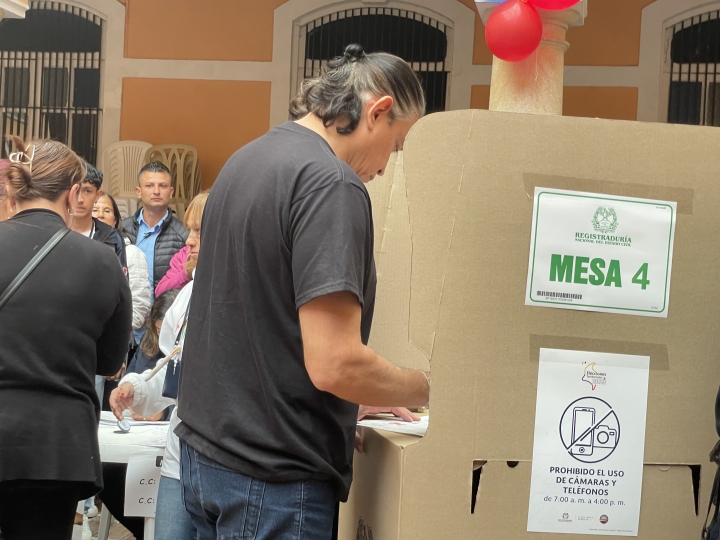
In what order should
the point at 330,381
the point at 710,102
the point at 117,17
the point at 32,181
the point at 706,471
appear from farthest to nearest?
the point at 117,17 → the point at 710,102 → the point at 32,181 → the point at 706,471 → the point at 330,381

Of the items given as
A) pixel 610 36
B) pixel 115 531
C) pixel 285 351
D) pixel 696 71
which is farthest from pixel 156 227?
pixel 696 71

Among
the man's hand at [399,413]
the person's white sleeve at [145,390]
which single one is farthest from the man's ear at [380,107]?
the person's white sleeve at [145,390]

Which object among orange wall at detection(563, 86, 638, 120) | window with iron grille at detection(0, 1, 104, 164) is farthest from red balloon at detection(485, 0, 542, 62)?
window with iron grille at detection(0, 1, 104, 164)

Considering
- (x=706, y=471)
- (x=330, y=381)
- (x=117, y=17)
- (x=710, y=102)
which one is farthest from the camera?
(x=117, y=17)

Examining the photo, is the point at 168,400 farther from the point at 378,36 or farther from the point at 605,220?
the point at 378,36

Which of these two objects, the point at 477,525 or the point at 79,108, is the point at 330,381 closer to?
the point at 477,525

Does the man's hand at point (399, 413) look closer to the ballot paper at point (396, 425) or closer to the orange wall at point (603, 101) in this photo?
the ballot paper at point (396, 425)

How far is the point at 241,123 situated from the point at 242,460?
26.3 ft

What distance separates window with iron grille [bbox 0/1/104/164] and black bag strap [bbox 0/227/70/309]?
766cm

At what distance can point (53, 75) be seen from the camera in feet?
31.3

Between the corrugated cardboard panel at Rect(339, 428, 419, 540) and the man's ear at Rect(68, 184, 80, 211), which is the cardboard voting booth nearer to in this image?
the corrugated cardboard panel at Rect(339, 428, 419, 540)

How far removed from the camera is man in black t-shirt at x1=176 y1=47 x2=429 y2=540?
4.16 ft

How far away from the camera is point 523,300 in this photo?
1.36m

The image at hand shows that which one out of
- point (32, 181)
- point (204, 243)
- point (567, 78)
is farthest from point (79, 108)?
point (204, 243)
